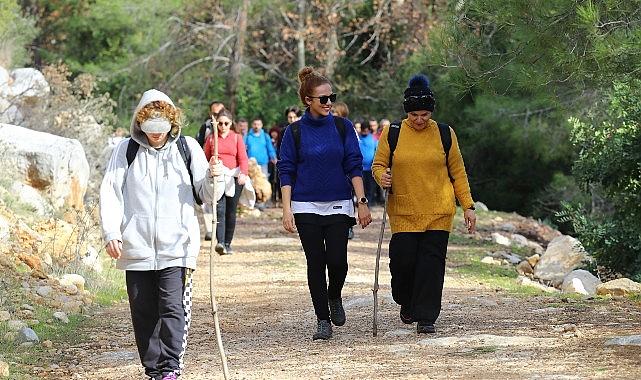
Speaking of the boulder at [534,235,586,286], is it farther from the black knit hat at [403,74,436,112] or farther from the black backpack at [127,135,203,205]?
the black backpack at [127,135,203,205]

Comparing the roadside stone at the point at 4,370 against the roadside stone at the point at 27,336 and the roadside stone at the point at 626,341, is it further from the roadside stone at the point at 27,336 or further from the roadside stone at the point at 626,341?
the roadside stone at the point at 626,341

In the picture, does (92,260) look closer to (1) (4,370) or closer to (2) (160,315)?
(1) (4,370)

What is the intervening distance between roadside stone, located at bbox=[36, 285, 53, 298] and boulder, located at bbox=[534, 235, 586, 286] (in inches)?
267

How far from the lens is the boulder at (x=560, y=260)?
16.7m

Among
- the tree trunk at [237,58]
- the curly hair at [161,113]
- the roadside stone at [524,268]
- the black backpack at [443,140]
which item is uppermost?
the tree trunk at [237,58]

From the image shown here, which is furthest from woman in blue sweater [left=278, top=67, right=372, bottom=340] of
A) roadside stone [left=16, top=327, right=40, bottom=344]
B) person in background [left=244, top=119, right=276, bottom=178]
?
person in background [left=244, top=119, right=276, bottom=178]

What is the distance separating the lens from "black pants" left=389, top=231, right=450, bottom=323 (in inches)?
372

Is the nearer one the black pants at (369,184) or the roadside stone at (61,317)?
the roadside stone at (61,317)

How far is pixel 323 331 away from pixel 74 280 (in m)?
3.72

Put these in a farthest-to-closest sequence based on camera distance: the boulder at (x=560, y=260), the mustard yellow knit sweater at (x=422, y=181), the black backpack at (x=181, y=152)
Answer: the boulder at (x=560, y=260)
the mustard yellow knit sweater at (x=422, y=181)
the black backpack at (x=181, y=152)

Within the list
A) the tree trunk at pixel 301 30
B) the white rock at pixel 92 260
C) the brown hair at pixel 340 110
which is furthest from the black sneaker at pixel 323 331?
the tree trunk at pixel 301 30

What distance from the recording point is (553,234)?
2498cm

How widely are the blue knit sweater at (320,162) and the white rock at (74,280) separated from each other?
356 centimetres

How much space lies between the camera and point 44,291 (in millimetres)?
11562
